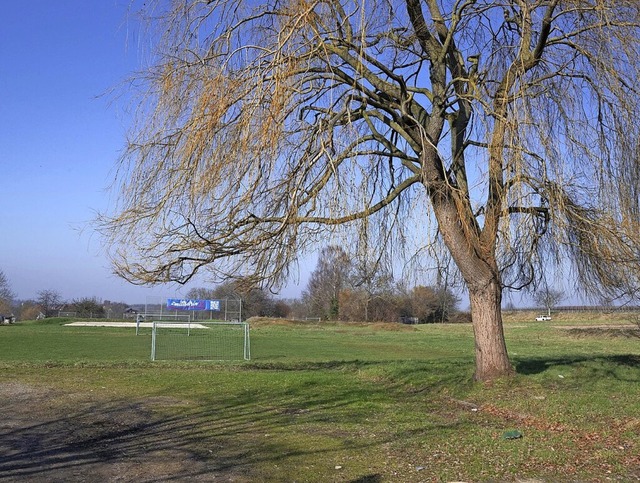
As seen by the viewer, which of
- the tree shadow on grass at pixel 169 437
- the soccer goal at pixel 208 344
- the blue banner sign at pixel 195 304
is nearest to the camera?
the tree shadow on grass at pixel 169 437

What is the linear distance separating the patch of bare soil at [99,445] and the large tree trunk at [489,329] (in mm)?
5412

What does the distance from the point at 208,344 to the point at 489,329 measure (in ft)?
84.9

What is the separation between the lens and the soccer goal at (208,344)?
26.7 metres

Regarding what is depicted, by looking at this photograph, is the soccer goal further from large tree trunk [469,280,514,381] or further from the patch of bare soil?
large tree trunk [469,280,514,381]

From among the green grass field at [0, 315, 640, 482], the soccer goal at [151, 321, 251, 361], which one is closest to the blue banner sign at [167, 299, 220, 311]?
the soccer goal at [151, 321, 251, 361]

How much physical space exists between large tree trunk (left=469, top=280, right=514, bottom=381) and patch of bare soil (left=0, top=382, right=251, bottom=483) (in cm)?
541

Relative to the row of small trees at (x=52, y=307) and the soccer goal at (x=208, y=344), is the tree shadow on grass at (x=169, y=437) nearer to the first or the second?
the soccer goal at (x=208, y=344)

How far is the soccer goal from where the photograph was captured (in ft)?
87.5

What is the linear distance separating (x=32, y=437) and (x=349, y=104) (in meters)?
6.38

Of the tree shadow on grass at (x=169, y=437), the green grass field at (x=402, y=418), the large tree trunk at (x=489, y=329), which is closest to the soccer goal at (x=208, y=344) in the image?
the green grass field at (x=402, y=418)

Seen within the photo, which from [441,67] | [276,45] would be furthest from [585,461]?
[441,67]

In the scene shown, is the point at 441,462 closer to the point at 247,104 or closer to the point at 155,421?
the point at 155,421

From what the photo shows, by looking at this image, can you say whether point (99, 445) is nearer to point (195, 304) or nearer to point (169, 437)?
point (169, 437)

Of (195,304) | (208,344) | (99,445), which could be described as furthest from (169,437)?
(195,304)
